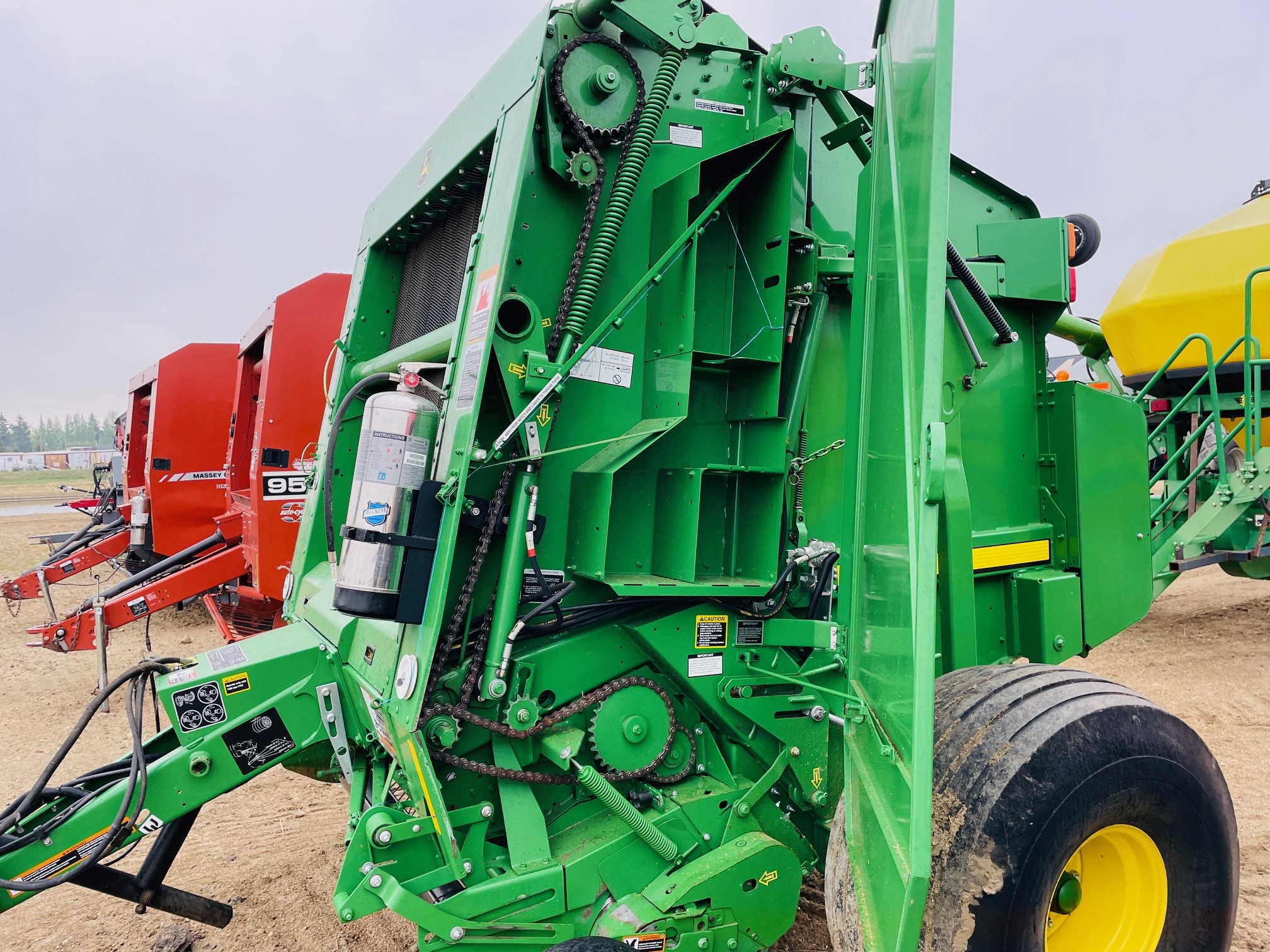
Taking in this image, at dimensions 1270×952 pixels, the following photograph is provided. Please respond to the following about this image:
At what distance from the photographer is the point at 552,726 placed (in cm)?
244

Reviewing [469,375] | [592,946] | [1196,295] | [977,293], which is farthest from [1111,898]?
[1196,295]

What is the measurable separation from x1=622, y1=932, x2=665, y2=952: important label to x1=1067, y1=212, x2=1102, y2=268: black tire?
116 inches

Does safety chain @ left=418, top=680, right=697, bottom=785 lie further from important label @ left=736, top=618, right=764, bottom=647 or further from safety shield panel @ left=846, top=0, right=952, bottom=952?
safety shield panel @ left=846, top=0, right=952, bottom=952

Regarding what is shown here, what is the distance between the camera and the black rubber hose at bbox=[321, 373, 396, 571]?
2.75 m

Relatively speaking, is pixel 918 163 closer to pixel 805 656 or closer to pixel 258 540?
pixel 805 656

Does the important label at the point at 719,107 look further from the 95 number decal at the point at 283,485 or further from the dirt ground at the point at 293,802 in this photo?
the 95 number decal at the point at 283,485

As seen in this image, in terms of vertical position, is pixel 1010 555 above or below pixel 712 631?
above

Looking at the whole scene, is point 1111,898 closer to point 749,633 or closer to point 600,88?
point 749,633

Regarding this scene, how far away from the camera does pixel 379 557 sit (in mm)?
2291

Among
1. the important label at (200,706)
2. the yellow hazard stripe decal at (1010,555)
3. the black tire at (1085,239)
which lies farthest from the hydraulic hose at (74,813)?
the black tire at (1085,239)

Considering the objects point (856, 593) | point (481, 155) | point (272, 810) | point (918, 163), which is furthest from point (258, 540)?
point (918, 163)

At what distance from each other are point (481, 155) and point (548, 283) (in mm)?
684

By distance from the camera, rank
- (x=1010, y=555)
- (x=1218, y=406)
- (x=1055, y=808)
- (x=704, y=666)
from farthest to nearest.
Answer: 1. (x=1218, y=406)
2. (x=1010, y=555)
3. (x=704, y=666)
4. (x=1055, y=808)

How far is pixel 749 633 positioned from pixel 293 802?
10.4 ft
